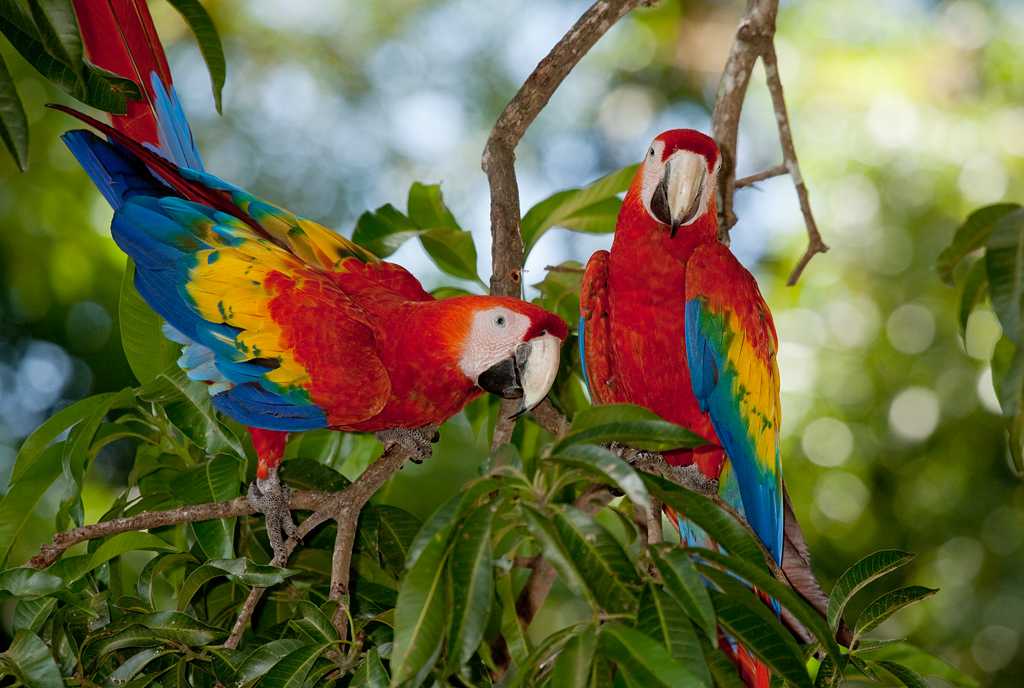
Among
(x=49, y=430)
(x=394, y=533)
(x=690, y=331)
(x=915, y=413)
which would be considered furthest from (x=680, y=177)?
(x=915, y=413)

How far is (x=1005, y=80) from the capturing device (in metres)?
3.64

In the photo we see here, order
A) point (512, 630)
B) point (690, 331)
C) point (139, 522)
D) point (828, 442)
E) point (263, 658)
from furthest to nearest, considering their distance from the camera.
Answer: point (828, 442) < point (690, 331) < point (139, 522) < point (512, 630) < point (263, 658)

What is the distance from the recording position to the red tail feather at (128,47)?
5.26 feet

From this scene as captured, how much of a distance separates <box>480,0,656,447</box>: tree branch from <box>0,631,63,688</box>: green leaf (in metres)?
0.80

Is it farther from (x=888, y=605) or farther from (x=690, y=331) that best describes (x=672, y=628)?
(x=690, y=331)

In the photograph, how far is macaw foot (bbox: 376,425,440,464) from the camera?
164 centimetres

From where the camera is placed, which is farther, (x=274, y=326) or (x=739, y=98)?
(x=739, y=98)

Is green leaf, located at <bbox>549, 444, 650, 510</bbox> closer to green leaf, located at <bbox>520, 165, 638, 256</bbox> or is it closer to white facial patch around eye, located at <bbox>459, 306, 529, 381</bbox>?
white facial patch around eye, located at <bbox>459, 306, 529, 381</bbox>

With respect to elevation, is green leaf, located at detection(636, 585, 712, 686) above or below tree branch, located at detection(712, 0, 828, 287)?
below

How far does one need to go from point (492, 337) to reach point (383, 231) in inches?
20.0

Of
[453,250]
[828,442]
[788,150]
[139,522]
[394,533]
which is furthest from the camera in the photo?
[828,442]

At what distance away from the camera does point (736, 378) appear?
1.65 m

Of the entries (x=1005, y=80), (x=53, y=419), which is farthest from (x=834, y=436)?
(x=53, y=419)

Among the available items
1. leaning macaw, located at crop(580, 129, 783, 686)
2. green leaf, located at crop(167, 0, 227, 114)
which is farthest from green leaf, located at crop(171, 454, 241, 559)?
leaning macaw, located at crop(580, 129, 783, 686)
